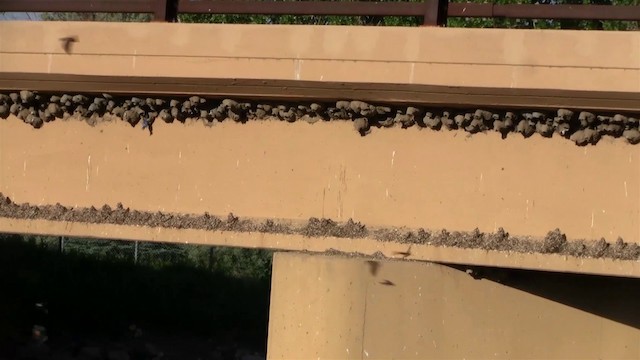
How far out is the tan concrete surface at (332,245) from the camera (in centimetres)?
525

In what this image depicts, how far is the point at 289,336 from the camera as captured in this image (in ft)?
18.4

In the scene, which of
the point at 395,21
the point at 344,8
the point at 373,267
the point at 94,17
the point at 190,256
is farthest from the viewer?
the point at 190,256

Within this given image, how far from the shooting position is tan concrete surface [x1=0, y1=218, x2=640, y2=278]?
17.2ft

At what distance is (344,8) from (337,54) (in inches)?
14.6

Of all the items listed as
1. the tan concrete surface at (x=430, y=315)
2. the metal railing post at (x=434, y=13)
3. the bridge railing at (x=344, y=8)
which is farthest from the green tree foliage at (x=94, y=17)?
the tan concrete surface at (x=430, y=315)

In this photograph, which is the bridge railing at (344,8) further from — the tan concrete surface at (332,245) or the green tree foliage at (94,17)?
the green tree foliage at (94,17)

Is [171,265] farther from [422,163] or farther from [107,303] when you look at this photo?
[422,163]

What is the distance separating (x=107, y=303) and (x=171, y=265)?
2.02 m

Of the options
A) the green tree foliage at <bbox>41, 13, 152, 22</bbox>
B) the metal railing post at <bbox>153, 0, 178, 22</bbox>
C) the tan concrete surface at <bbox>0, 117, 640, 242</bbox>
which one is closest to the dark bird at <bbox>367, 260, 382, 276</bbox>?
the tan concrete surface at <bbox>0, 117, 640, 242</bbox>

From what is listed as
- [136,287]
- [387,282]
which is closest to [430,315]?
[387,282]

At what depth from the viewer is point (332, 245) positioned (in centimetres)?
564

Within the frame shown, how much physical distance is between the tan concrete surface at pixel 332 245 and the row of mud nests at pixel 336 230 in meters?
0.02

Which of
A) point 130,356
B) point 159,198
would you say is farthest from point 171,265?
point 159,198

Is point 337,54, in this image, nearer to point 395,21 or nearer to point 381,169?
point 381,169
